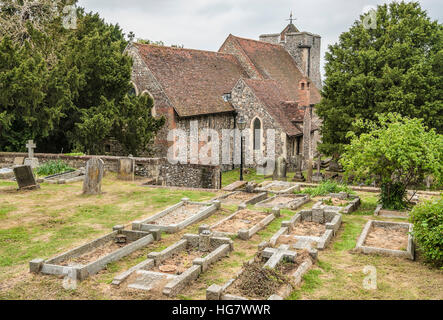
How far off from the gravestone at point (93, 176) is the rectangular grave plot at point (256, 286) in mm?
7934

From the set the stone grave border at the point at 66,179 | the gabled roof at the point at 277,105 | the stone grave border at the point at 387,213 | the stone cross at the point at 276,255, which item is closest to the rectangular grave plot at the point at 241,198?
the stone grave border at the point at 387,213

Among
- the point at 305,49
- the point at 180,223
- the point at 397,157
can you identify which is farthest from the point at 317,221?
the point at 305,49

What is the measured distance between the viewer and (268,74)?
115 ft

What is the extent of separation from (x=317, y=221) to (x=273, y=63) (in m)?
28.2

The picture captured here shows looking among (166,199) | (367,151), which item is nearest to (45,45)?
(166,199)

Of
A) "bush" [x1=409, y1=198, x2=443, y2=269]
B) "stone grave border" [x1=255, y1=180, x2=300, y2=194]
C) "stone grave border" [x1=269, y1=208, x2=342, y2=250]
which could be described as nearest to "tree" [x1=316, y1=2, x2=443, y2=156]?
"stone grave border" [x1=255, y1=180, x2=300, y2=194]

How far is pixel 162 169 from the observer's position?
63.8 ft

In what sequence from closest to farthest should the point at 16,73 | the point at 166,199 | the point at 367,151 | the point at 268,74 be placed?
1. the point at 367,151
2. the point at 166,199
3. the point at 16,73
4. the point at 268,74

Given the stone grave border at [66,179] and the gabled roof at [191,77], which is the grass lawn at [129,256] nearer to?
the stone grave border at [66,179]

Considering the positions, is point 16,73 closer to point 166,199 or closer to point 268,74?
point 166,199

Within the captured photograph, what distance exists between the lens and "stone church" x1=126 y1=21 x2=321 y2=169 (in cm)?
2539

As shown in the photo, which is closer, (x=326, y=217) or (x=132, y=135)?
(x=326, y=217)

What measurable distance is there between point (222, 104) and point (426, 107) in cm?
1201
